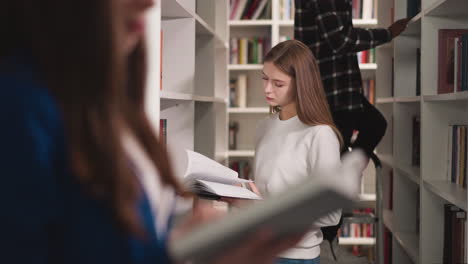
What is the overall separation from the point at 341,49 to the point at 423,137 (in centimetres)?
49

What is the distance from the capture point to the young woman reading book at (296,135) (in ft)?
5.64

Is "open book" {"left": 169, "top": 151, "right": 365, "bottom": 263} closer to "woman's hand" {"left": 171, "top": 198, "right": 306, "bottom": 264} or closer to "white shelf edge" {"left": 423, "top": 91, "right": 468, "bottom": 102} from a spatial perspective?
"woman's hand" {"left": 171, "top": 198, "right": 306, "bottom": 264}

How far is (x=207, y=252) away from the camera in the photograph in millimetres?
587

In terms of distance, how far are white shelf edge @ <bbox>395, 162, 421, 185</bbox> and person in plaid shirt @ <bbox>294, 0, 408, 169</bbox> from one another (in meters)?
0.25

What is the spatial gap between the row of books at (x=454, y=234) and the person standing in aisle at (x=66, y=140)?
1.66 metres

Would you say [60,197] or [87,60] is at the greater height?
[87,60]

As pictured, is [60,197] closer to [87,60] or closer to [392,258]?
[87,60]

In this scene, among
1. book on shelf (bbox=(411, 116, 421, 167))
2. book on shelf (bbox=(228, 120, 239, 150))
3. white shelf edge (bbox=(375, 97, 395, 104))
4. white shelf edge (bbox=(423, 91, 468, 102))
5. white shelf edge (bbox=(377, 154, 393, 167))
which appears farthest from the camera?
book on shelf (bbox=(228, 120, 239, 150))

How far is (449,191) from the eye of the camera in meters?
1.93

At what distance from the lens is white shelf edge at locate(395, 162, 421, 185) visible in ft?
7.84

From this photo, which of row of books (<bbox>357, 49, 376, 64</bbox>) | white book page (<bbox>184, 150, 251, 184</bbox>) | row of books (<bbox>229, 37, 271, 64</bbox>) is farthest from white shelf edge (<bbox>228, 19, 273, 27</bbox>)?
white book page (<bbox>184, 150, 251, 184</bbox>)

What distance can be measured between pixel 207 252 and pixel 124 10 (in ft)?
0.86

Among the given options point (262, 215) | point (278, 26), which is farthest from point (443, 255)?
point (278, 26)

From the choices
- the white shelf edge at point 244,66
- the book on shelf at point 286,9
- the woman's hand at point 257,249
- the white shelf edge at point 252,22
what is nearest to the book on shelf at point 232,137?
the white shelf edge at point 244,66
